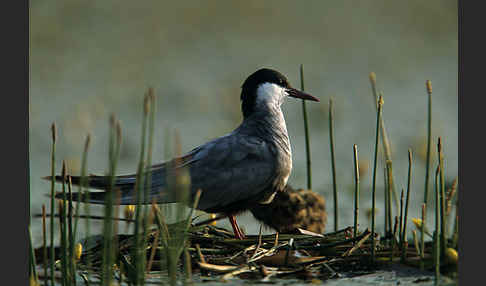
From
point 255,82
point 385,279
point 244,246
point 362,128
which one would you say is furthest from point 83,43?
point 385,279

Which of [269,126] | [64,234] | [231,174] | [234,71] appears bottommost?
[64,234]

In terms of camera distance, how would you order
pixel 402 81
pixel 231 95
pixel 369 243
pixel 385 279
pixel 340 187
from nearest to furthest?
pixel 385 279 → pixel 369 243 → pixel 340 187 → pixel 231 95 → pixel 402 81

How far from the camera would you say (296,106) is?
859cm

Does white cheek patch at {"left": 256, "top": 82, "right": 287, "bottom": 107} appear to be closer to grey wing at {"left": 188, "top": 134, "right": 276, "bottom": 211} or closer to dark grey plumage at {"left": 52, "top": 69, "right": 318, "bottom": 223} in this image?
dark grey plumage at {"left": 52, "top": 69, "right": 318, "bottom": 223}

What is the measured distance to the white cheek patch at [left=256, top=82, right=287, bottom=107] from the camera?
5.16m

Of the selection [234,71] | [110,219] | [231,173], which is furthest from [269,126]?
[234,71]

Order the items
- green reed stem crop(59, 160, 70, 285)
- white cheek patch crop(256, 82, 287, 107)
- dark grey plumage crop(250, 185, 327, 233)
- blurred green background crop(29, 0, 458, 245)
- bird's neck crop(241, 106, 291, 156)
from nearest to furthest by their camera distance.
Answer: green reed stem crop(59, 160, 70, 285) < bird's neck crop(241, 106, 291, 156) < white cheek patch crop(256, 82, 287, 107) < dark grey plumage crop(250, 185, 327, 233) < blurred green background crop(29, 0, 458, 245)

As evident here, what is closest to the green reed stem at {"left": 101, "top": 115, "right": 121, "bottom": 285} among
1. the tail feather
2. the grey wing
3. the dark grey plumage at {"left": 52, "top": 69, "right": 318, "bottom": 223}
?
the tail feather

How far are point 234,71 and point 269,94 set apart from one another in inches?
155

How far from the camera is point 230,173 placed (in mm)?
4570

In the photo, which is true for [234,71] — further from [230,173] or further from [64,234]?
[64,234]

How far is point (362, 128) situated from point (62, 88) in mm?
3593

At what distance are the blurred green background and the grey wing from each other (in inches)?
63.0

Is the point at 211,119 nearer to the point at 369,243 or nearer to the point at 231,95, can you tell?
the point at 231,95
